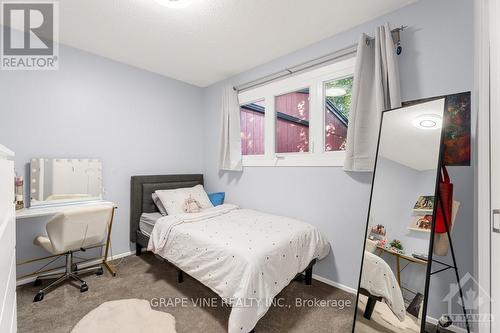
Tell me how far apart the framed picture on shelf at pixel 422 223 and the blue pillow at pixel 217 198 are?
8.13 ft

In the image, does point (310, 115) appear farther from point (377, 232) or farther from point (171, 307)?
point (171, 307)

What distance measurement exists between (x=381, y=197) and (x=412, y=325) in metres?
0.82

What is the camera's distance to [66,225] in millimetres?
2096

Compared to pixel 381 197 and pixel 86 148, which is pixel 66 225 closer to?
pixel 86 148

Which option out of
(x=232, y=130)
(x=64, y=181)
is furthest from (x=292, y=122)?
(x=64, y=181)

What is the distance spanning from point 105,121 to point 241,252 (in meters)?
2.48

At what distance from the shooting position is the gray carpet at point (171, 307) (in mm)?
1763

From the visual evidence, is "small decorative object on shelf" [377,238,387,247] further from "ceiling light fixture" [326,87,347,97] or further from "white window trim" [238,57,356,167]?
"ceiling light fixture" [326,87,347,97]

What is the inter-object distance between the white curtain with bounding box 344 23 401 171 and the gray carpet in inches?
50.1

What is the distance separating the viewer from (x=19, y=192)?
2295mm

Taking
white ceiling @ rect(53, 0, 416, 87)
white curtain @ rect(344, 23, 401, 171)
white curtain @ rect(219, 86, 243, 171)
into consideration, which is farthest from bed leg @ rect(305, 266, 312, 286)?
white ceiling @ rect(53, 0, 416, 87)

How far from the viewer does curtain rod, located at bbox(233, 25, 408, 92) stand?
215cm

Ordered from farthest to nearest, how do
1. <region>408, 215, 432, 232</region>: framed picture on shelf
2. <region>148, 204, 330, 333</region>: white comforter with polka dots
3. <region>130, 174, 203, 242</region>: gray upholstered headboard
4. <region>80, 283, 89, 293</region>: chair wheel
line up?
<region>130, 174, 203, 242</region>: gray upholstered headboard
<region>80, 283, 89, 293</region>: chair wheel
<region>148, 204, 330, 333</region>: white comforter with polka dots
<region>408, 215, 432, 232</region>: framed picture on shelf

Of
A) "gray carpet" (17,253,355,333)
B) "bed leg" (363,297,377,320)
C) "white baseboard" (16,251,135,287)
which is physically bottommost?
"gray carpet" (17,253,355,333)
